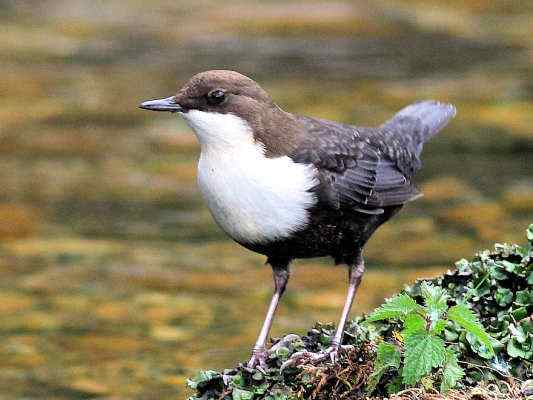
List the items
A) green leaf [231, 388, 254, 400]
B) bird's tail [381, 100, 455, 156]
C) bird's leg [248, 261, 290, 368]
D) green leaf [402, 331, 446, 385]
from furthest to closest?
bird's tail [381, 100, 455, 156]
bird's leg [248, 261, 290, 368]
green leaf [231, 388, 254, 400]
green leaf [402, 331, 446, 385]

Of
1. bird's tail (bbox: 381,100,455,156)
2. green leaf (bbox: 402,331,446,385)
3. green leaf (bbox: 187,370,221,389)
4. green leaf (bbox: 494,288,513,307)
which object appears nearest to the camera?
green leaf (bbox: 402,331,446,385)

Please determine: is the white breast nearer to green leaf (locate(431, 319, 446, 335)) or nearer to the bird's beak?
the bird's beak

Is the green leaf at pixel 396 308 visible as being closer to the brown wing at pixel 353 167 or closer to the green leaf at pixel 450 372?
the green leaf at pixel 450 372

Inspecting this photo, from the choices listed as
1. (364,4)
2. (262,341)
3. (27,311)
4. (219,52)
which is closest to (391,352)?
(262,341)

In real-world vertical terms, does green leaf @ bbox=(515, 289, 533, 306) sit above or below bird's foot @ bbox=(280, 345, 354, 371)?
above

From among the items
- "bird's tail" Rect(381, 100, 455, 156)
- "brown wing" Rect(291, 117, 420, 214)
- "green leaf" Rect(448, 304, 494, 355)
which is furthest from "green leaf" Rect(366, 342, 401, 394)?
"bird's tail" Rect(381, 100, 455, 156)

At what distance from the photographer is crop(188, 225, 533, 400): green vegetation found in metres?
3.29

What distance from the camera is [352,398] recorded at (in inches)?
136

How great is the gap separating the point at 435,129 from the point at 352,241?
1342 mm

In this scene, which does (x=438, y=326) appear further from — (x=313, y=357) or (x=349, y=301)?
Result: (x=349, y=301)

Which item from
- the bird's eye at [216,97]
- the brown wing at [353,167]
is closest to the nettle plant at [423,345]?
the brown wing at [353,167]

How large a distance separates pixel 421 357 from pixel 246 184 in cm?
91

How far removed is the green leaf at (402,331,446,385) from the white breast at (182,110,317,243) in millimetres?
753

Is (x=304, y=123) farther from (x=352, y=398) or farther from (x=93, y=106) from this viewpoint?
(x=93, y=106)
